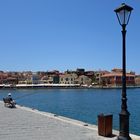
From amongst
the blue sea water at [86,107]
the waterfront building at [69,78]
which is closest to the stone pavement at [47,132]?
the blue sea water at [86,107]

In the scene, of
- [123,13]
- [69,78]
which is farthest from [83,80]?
[123,13]

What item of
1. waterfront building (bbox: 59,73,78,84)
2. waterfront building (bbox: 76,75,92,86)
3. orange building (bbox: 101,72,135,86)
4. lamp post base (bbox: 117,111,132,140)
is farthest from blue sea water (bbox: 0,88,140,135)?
waterfront building (bbox: 59,73,78,84)

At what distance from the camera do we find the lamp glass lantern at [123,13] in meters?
10.4

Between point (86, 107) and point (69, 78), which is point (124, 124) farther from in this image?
point (69, 78)

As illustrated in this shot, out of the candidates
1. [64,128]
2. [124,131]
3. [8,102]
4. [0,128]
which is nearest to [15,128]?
[0,128]

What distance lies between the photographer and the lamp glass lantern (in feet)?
34.2

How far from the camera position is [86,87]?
7530 inches

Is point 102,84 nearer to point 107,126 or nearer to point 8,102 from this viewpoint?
point 8,102

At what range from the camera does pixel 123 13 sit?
34.5ft

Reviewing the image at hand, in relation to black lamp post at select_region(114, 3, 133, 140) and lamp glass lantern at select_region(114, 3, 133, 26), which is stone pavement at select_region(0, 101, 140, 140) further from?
lamp glass lantern at select_region(114, 3, 133, 26)

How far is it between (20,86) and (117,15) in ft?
612

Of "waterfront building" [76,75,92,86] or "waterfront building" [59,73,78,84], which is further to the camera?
"waterfront building" [59,73,78,84]

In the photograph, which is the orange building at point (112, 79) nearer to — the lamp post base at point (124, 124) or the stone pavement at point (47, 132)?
the stone pavement at point (47, 132)

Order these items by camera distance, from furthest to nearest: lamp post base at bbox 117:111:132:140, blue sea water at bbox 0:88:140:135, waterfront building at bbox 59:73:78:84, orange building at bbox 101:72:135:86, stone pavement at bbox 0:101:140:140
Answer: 1. waterfront building at bbox 59:73:78:84
2. orange building at bbox 101:72:135:86
3. blue sea water at bbox 0:88:140:135
4. stone pavement at bbox 0:101:140:140
5. lamp post base at bbox 117:111:132:140
